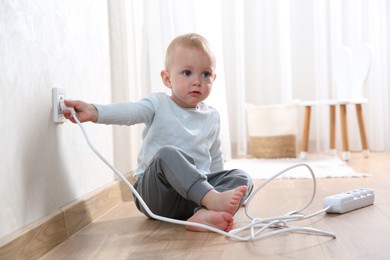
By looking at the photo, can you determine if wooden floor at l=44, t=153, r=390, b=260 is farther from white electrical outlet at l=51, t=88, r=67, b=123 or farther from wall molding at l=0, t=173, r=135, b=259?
white electrical outlet at l=51, t=88, r=67, b=123

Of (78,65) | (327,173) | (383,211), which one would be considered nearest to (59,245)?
(78,65)

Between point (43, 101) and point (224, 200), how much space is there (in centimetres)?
43

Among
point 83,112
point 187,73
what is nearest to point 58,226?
point 83,112

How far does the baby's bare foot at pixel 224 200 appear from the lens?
1.19 m

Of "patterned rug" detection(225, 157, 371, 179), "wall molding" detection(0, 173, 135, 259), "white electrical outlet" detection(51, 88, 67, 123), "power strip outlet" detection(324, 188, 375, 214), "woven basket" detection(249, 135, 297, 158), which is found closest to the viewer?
"wall molding" detection(0, 173, 135, 259)

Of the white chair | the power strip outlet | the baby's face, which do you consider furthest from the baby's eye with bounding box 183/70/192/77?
the white chair

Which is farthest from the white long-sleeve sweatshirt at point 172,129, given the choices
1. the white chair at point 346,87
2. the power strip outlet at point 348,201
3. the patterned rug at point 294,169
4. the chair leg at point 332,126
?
the chair leg at point 332,126

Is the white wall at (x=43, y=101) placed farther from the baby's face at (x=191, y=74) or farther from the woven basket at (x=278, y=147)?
the woven basket at (x=278, y=147)

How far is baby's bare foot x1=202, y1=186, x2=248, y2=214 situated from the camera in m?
1.19

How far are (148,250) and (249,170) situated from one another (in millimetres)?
1474

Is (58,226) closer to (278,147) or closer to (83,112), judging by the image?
(83,112)

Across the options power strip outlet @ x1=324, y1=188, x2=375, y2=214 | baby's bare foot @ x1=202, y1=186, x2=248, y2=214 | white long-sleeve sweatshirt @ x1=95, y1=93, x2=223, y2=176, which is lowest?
power strip outlet @ x1=324, y1=188, x2=375, y2=214

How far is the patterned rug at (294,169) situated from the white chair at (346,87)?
16 cm

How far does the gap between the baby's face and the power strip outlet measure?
42 centimetres
